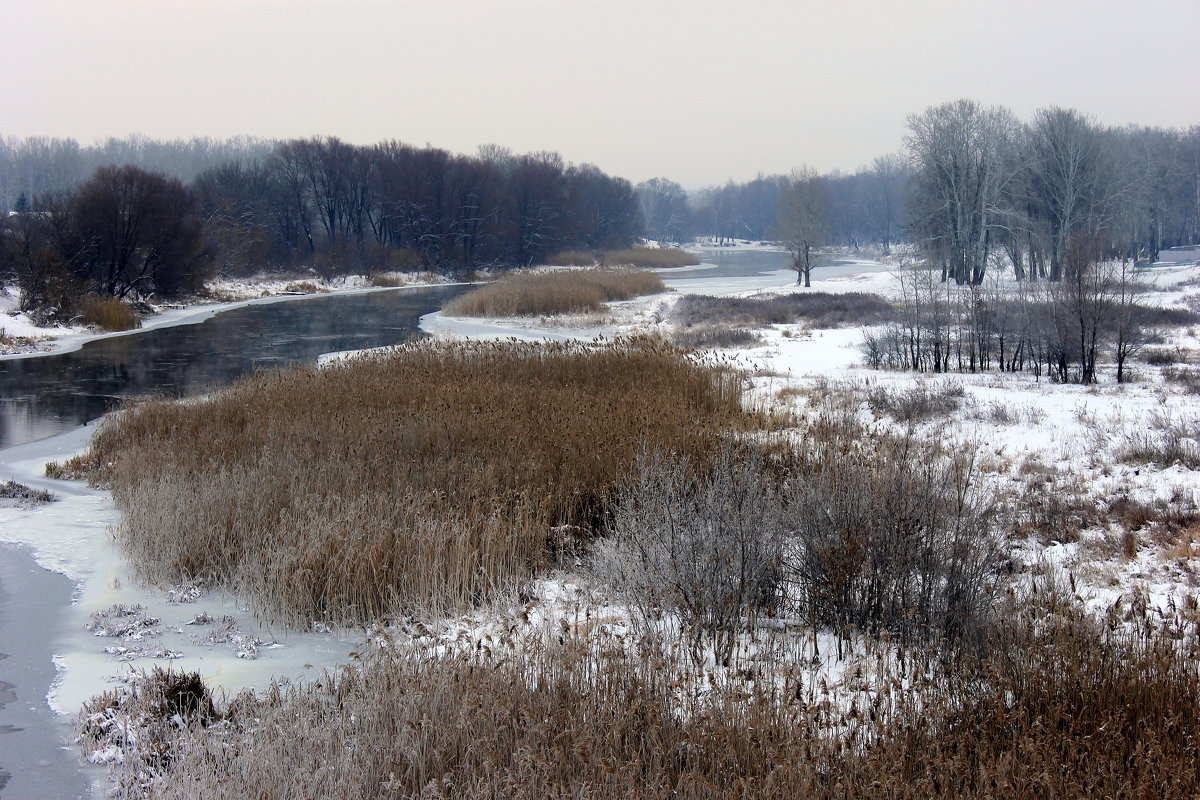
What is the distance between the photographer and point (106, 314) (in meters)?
34.4

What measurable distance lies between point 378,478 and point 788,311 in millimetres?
27005

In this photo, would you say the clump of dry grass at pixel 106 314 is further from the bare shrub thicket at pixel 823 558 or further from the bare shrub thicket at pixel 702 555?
the bare shrub thicket at pixel 823 558

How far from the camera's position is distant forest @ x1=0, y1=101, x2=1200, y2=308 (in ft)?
130

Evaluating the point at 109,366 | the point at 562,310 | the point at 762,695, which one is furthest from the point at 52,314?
the point at 762,695

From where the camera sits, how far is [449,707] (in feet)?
14.9

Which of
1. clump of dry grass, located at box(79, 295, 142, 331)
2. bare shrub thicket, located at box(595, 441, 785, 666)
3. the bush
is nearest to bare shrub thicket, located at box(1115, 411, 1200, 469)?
bare shrub thicket, located at box(595, 441, 785, 666)

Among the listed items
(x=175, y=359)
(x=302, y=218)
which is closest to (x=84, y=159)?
(x=302, y=218)

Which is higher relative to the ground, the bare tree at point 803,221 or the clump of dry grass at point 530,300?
the bare tree at point 803,221

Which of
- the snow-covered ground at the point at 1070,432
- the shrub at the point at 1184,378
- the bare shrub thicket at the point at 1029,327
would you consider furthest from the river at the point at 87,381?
the shrub at the point at 1184,378

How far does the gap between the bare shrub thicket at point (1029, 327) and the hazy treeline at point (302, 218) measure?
31.0m

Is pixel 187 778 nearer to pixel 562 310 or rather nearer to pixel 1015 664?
pixel 1015 664

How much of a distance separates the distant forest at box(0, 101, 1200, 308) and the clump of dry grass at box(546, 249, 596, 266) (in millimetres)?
2687

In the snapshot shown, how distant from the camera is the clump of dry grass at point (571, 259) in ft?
267

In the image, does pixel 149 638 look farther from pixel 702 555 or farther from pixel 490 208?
pixel 490 208
